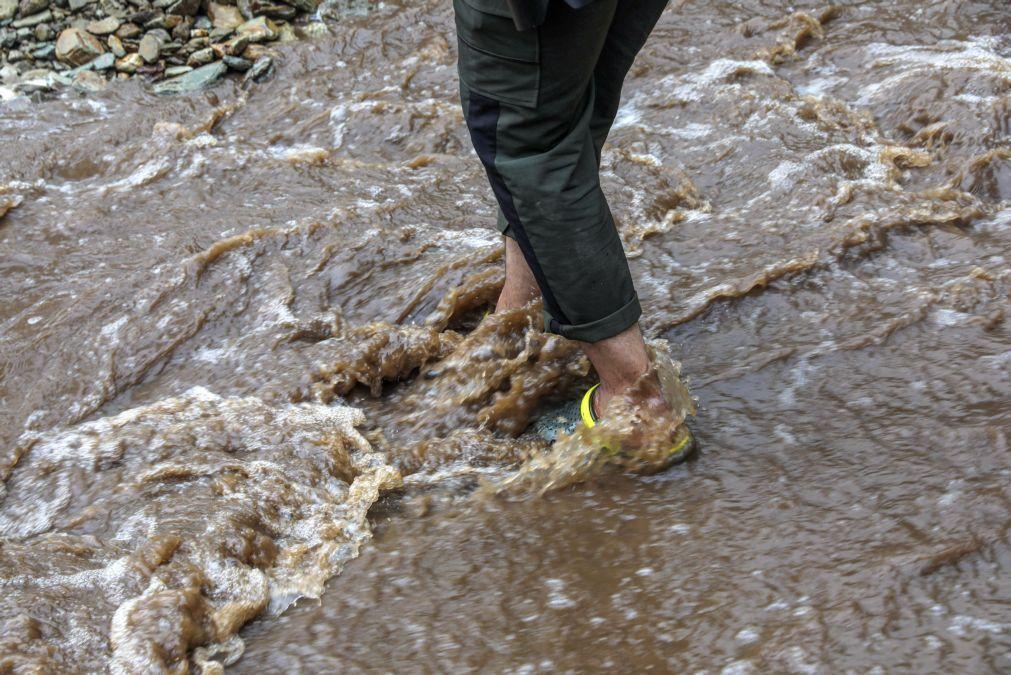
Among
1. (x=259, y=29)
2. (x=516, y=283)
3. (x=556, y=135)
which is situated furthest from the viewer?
(x=259, y=29)

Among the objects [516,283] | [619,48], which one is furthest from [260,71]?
[619,48]

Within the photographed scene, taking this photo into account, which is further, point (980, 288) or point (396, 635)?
point (980, 288)

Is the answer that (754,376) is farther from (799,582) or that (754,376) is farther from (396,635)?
(396,635)

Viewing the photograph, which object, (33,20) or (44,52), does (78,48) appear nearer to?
(44,52)

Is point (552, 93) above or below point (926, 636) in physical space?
above

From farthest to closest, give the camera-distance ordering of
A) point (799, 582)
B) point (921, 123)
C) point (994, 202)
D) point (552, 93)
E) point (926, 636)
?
point (921, 123)
point (994, 202)
point (552, 93)
point (799, 582)
point (926, 636)

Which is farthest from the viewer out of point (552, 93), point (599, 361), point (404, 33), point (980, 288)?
point (404, 33)

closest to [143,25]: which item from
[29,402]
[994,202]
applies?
[29,402]

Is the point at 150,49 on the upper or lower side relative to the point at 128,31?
lower

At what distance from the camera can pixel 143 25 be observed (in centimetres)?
637

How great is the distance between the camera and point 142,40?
6.26 m

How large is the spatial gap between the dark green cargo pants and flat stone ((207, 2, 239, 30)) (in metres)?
4.94

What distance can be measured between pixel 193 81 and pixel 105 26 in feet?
Answer: 3.60

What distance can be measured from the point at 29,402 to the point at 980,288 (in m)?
3.10
